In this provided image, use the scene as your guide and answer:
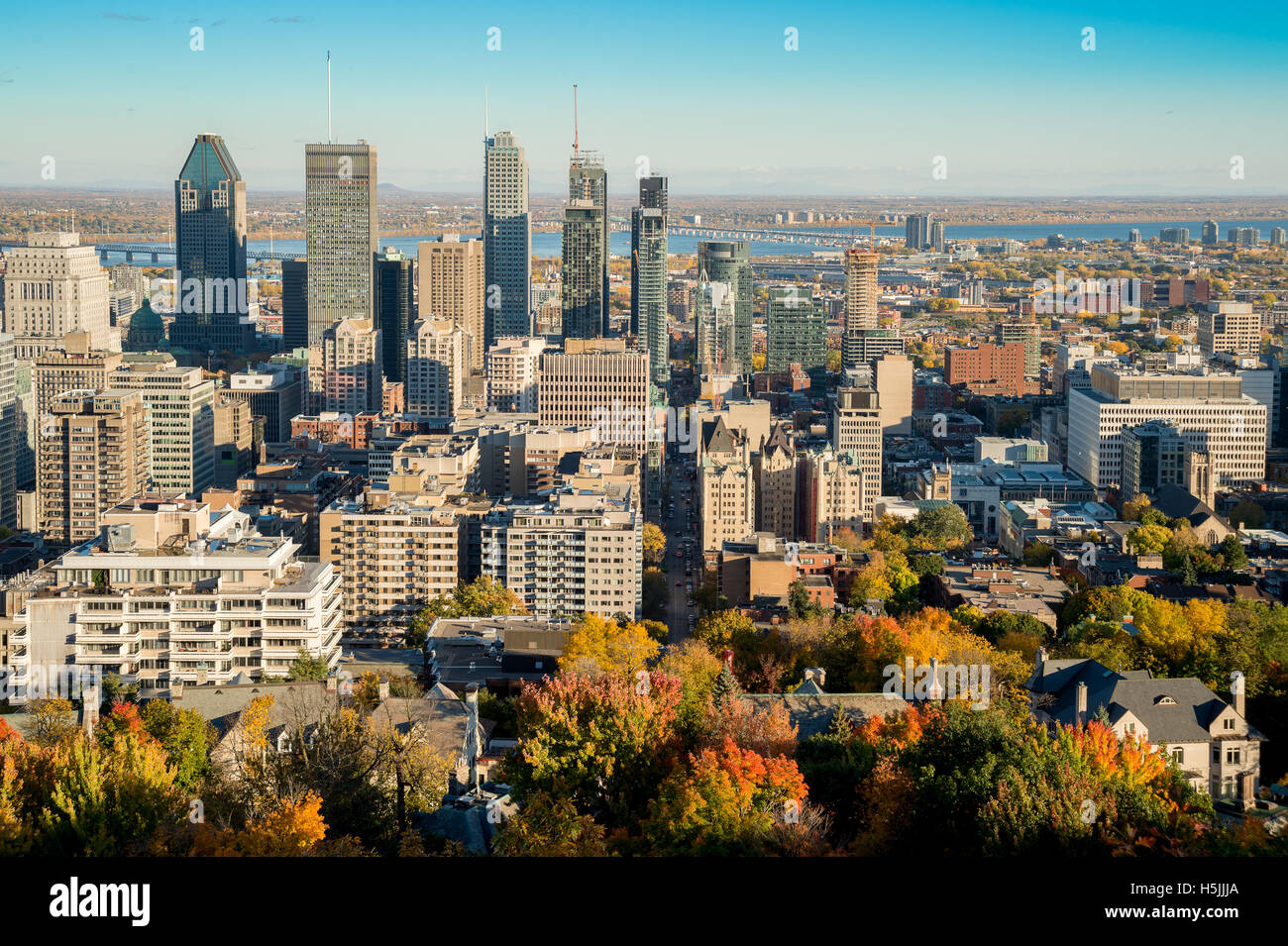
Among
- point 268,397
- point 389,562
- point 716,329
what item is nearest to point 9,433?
point 268,397

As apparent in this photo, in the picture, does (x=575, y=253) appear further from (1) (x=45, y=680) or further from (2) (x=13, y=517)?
(1) (x=45, y=680)

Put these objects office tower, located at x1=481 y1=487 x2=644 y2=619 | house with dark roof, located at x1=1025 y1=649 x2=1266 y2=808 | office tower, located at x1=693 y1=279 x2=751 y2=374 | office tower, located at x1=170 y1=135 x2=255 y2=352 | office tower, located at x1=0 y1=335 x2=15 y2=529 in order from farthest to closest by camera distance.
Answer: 1. office tower, located at x1=170 y1=135 x2=255 y2=352
2. office tower, located at x1=693 y1=279 x2=751 y2=374
3. office tower, located at x1=0 y1=335 x2=15 y2=529
4. office tower, located at x1=481 y1=487 x2=644 y2=619
5. house with dark roof, located at x1=1025 y1=649 x2=1266 y2=808

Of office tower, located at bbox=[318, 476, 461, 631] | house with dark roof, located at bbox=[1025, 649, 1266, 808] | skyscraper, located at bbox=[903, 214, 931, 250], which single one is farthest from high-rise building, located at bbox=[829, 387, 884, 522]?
skyscraper, located at bbox=[903, 214, 931, 250]

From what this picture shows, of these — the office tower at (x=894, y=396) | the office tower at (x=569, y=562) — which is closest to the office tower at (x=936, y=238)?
the office tower at (x=894, y=396)

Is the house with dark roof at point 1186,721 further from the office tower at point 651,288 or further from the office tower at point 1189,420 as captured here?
the office tower at point 651,288

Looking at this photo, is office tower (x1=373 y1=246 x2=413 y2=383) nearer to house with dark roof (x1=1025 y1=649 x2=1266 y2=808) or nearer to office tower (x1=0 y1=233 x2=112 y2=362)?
office tower (x1=0 y1=233 x2=112 y2=362)
